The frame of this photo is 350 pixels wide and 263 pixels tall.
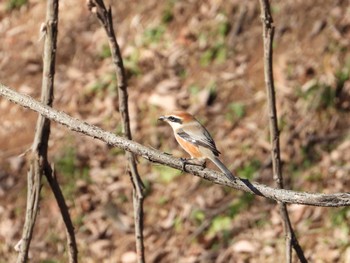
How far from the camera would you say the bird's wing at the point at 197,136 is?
3.35 meters

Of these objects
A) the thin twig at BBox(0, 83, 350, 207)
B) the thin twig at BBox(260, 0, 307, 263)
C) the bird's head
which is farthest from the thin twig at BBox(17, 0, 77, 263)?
the thin twig at BBox(260, 0, 307, 263)

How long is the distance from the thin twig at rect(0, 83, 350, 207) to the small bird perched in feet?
3.64

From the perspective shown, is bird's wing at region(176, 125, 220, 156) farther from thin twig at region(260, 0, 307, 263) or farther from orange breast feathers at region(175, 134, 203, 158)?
thin twig at region(260, 0, 307, 263)

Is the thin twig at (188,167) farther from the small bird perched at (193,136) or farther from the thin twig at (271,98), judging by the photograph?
the small bird perched at (193,136)

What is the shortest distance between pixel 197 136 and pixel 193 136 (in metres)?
0.02

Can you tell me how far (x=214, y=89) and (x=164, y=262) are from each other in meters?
2.35

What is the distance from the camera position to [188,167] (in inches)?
86.5

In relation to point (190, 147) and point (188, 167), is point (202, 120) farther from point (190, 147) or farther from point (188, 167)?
point (188, 167)

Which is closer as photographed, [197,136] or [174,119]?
[197,136]

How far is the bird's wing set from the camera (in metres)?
3.35

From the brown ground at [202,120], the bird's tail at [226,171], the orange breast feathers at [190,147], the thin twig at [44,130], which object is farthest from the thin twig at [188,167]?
the brown ground at [202,120]

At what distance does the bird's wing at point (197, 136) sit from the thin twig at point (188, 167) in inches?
43.2

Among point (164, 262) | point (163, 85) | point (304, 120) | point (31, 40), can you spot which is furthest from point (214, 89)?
point (31, 40)

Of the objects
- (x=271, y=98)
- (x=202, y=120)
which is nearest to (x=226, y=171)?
(x=271, y=98)
